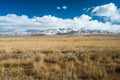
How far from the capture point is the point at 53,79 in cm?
870

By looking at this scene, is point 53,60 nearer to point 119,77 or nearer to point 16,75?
point 16,75

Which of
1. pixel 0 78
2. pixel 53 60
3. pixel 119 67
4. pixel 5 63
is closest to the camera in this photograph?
pixel 0 78

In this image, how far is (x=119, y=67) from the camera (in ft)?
36.8

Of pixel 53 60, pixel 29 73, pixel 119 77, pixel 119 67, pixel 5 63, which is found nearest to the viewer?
pixel 119 77

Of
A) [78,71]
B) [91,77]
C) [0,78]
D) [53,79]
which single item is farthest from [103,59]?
[0,78]

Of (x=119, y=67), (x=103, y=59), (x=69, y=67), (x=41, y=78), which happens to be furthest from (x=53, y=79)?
(x=103, y=59)

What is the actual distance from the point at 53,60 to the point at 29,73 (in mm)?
4355

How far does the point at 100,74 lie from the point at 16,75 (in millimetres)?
4286

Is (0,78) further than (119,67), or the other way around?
(119,67)

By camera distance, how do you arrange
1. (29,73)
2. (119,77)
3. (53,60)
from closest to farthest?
(119,77), (29,73), (53,60)

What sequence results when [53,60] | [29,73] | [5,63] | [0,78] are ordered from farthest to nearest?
[53,60] → [5,63] → [29,73] → [0,78]

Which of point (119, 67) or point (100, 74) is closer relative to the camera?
point (100, 74)

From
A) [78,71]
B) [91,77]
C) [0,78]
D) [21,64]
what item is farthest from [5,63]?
[91,77]

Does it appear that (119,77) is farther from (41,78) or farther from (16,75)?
(16,75)
